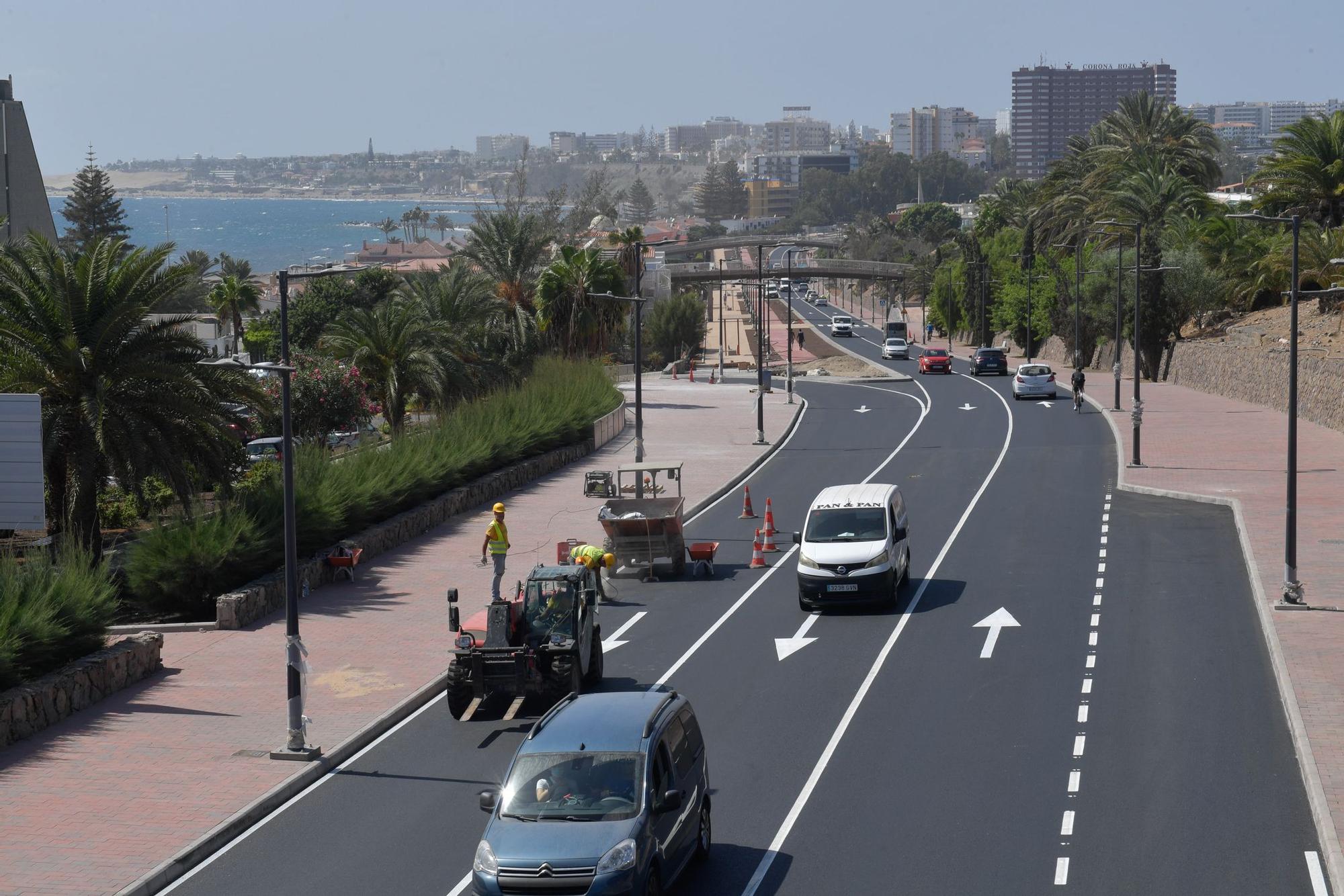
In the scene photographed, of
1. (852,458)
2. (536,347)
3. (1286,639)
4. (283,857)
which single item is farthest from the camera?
(536,347)

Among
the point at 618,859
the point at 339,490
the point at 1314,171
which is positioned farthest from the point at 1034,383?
the point at 618,859

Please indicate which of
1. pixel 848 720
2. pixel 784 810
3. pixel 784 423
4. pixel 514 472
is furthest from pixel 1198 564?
pixel 784 423

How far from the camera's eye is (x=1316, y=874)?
1414 cm

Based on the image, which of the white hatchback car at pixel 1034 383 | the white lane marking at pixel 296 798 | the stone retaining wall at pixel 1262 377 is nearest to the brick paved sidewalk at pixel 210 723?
the white lane marking at pixel 296 798

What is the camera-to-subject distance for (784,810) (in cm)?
1622

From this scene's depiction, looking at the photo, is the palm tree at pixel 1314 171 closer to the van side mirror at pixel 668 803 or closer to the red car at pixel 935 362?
the red car at pixel 935 362

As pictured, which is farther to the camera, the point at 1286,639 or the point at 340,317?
the point at 340,317

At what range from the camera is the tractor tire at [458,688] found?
1967 centimetres

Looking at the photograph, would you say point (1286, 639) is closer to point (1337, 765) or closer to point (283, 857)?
point (1337, 765)

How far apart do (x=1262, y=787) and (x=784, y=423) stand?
39.7 metres

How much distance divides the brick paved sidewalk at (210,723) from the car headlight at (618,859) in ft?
16.3

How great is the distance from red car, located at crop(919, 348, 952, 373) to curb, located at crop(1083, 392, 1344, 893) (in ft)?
138

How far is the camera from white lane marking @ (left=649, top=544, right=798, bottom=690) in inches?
888

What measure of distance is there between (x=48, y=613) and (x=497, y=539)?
330 inches
